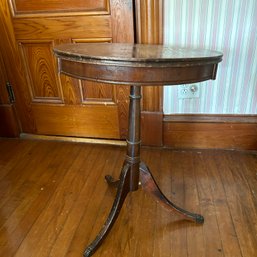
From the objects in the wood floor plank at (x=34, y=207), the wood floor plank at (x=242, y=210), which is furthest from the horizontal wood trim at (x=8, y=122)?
the wood floor plank at (x=242, y=210)

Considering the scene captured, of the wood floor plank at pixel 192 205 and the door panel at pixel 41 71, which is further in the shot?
the door panel at pixel 41 71

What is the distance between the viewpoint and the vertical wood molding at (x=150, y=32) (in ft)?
4.70

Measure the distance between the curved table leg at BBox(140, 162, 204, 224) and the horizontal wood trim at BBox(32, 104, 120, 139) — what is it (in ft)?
2.30

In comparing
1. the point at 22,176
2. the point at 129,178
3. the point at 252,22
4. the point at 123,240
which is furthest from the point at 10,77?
the point at 252,22

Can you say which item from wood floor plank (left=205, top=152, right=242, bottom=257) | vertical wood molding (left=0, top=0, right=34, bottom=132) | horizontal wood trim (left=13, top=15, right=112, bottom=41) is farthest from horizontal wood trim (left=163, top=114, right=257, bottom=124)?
vertical wood molding (left=0, top=0, right=34, bottom=132)

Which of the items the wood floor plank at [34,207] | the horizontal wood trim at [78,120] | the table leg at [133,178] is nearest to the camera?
the table leg at [133,178]

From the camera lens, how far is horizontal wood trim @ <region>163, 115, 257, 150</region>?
5.40 feet

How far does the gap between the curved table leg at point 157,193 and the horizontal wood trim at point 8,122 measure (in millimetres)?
1196

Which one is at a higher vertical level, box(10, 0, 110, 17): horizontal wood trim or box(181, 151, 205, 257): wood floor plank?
box(10, 0, 110, 17): horizontal wood trim

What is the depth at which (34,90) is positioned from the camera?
1856 mm

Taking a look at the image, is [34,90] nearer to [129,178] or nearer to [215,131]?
[129,178]

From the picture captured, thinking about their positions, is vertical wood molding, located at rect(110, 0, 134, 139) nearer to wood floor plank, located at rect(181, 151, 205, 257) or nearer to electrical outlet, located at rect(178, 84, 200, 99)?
electrical outlet, located at rect(178, 84, 200, 99)

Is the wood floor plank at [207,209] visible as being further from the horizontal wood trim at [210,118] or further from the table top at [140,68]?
the table top at [140,68]

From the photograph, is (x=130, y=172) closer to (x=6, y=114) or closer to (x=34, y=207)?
(x=34, y=207)
